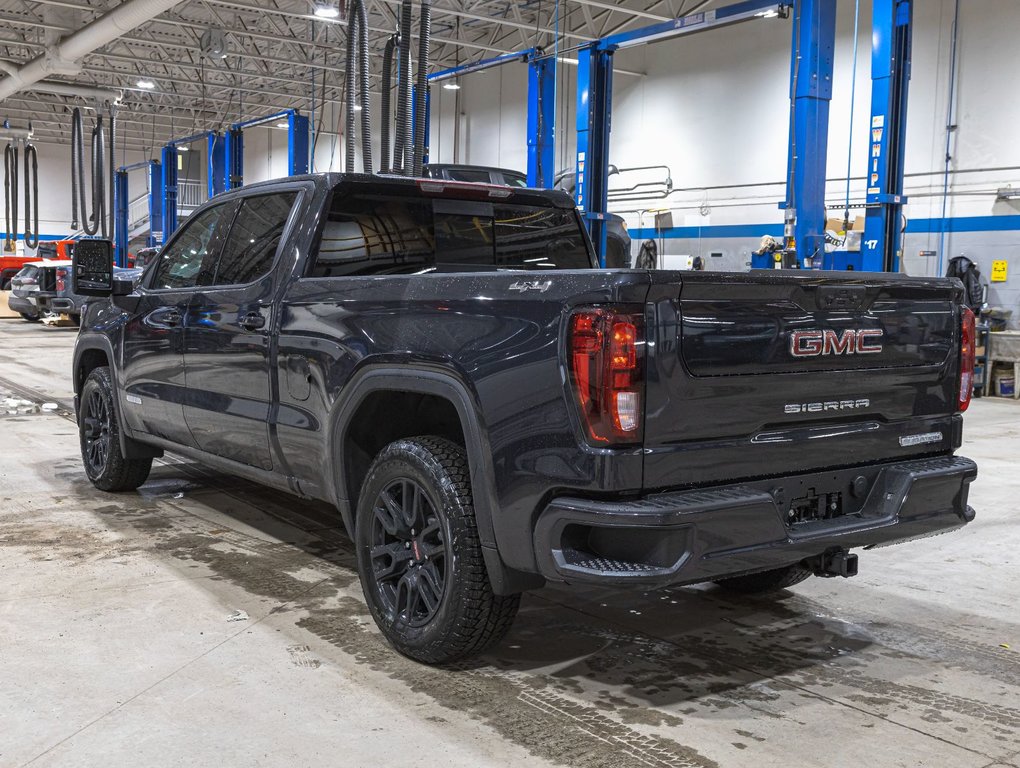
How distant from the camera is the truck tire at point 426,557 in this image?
3043mm

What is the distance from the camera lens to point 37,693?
303 centimetres

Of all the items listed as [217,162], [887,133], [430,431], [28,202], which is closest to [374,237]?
[430,431]

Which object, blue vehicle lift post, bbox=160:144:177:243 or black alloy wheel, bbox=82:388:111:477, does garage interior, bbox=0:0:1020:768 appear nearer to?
black alloy wheel, bbox=82:388:111:477

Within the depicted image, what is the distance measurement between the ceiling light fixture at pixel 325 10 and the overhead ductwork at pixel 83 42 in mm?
→ 2550

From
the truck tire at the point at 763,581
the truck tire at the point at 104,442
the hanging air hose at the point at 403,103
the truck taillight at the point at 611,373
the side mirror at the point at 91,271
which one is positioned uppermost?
the hanging air hose at the point at 403,103

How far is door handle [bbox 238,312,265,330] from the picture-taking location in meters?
4.03

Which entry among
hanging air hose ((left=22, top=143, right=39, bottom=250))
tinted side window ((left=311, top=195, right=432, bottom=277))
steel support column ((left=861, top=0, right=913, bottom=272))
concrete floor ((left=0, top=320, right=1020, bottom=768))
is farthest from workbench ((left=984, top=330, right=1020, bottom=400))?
hanging air hose ((left=22, top=143, right=39, bottom=250))

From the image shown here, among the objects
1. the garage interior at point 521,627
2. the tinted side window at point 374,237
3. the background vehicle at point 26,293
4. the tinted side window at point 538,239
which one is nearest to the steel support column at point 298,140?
the garage interior at point 521,627

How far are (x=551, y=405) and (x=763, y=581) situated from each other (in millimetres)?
1812

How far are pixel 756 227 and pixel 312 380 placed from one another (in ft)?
58.7

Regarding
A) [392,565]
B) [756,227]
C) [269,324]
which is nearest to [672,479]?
[392,565]

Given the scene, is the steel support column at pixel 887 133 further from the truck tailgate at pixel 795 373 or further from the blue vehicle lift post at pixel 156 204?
the blue vehicle lift post at pixel 156 204

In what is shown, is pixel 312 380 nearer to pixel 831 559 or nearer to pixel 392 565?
pixel 392 565

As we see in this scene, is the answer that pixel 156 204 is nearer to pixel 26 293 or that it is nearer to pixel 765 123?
pixel 26 293
